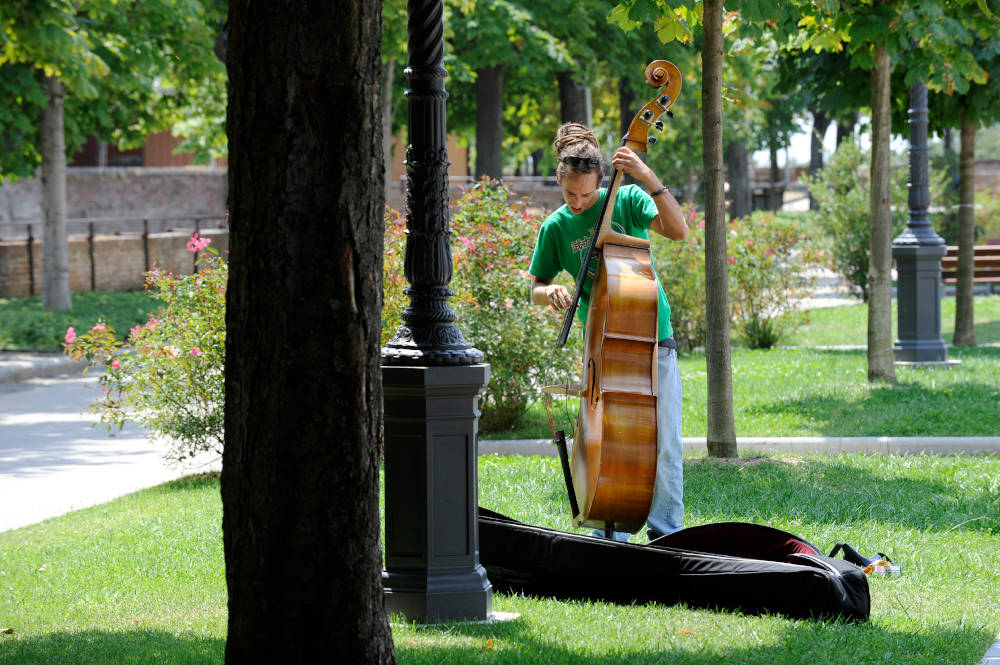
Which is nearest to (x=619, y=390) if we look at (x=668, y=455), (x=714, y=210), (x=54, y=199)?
(x=668, y=455)

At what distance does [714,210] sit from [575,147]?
2.68 m

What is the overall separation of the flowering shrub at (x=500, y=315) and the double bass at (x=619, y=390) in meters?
4.18

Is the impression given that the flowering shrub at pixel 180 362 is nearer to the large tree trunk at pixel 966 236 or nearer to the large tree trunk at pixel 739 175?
the large tree trunk at pixel 966 236

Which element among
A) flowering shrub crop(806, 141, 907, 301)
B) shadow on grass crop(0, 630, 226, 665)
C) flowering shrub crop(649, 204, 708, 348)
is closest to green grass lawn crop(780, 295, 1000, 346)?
flowering shrub crop(806, 141, 907, 301)

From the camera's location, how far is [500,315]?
1034cm

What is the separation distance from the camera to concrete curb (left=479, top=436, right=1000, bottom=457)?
8.91m

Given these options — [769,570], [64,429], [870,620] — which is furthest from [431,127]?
[64,429]

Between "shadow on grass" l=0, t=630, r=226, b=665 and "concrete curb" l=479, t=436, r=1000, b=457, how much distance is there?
180 inches

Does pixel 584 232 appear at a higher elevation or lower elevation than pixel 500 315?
higher

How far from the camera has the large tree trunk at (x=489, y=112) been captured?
27.2 m

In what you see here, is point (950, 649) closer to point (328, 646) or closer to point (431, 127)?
point (328, 646)

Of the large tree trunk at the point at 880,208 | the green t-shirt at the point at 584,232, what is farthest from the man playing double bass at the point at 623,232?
the large tree trunk at the point at 880,208

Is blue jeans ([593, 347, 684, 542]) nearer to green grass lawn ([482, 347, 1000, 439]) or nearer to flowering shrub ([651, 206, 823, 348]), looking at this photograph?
green grass lawn ([482, 347, 1000, 439])

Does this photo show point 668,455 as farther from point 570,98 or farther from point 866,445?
point 570,98
